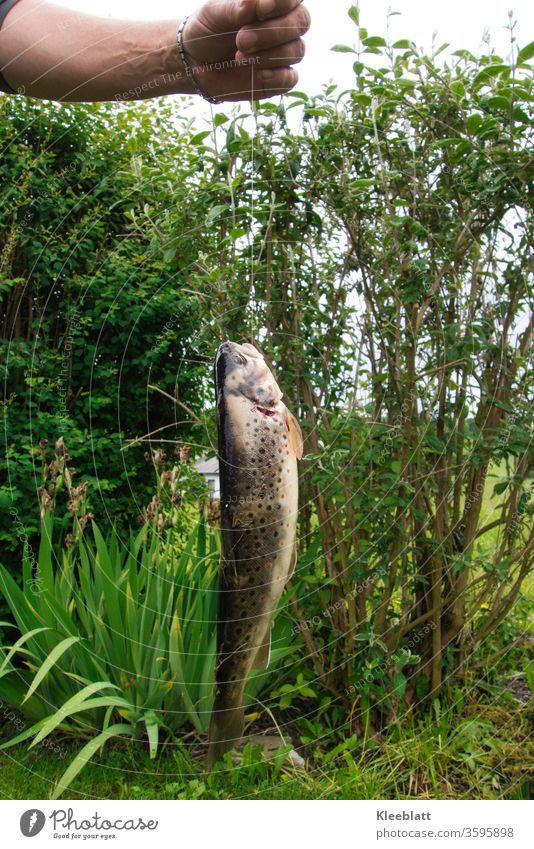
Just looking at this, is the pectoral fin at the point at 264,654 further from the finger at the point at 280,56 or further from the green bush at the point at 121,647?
the finger at the point at 280,56

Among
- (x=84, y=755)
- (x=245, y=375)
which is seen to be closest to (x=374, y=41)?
(x=245, y=375)

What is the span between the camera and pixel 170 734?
10.2 ft

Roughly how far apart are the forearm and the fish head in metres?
1.13

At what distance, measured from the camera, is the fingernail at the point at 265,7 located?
205 centimetres

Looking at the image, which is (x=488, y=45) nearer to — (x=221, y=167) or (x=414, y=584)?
(x=221, y=167)

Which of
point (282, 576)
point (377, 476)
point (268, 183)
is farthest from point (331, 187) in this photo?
point (282, 576)

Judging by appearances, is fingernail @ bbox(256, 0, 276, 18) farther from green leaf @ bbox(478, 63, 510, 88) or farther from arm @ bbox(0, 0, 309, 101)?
green leaf @ bbox(478, 63, 510, 88)

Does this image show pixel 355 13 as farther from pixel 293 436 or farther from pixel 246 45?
pixel 293 436

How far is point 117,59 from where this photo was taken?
2.55 metres

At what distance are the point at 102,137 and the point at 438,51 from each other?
6.44ft

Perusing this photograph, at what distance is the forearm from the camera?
2.53 m

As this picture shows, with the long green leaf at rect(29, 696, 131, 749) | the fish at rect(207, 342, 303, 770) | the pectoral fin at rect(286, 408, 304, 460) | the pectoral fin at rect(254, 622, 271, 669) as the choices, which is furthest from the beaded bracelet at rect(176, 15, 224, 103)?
the long green leaf at rect(29, 696, 131, 749)

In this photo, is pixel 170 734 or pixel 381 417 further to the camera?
pixel 381 417

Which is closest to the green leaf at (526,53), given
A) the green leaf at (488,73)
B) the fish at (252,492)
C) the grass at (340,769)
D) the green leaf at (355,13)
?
the green leaf at (488,73)
